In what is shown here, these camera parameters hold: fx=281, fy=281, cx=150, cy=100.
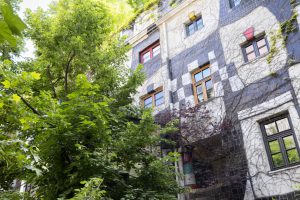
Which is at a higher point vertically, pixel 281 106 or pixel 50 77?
pixel 50 77

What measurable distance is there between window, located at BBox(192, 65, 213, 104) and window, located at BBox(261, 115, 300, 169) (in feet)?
7.33

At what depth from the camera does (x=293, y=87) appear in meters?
→ 7.15

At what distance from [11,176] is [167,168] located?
11.5 feet

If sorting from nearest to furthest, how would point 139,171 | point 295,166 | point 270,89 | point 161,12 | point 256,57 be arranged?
1. point 139,171
2. point 295,166
3. point 270,89
4. point 256,57
5. point 161,12

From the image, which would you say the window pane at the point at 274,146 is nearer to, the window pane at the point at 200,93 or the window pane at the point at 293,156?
the window pane at the point at 293,156

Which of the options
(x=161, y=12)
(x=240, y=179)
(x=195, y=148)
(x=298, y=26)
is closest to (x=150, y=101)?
(x=195, y=148)

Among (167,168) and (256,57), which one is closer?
(167,168)

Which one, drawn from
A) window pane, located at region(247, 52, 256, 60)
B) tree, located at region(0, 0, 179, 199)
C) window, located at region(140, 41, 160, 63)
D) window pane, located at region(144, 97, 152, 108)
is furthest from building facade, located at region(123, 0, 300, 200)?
tree, located at region(0, 0, 179, 199)

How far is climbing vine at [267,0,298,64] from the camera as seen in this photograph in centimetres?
769

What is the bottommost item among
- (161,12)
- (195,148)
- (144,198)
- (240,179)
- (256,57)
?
(144,198)

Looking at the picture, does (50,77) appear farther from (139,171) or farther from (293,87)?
(293,87)

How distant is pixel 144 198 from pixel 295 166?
3.69 m

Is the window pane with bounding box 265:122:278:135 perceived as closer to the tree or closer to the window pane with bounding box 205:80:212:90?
the window pane with bounding box 205:80:212:90

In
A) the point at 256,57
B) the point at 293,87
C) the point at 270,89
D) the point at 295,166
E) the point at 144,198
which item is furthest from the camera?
the point at 256,57
